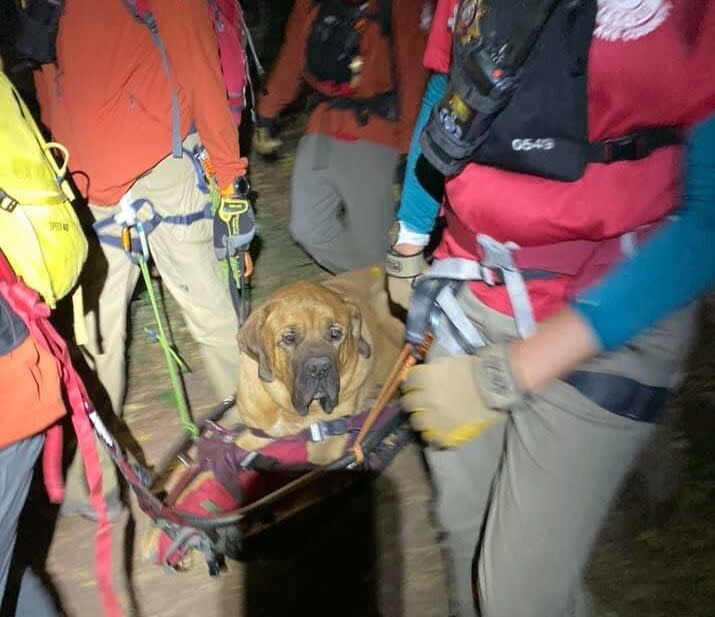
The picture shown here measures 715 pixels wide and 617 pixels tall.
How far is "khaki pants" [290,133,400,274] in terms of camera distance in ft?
14.4

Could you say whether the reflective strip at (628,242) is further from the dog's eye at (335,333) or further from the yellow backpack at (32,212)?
the dog's eye at (335,333)

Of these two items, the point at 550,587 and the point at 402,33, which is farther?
the point at 402,33

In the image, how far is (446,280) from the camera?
1.99m

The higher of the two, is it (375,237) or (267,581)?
(375,237)

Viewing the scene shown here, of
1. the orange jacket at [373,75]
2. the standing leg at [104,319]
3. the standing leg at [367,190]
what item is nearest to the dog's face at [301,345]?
the standing leg at [104,319]

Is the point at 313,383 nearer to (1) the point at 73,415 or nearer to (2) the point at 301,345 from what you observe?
(2) the point at 301,345

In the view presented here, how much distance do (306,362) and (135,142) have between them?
1336 millimetres

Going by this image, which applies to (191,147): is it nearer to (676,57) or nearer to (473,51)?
(473,51)

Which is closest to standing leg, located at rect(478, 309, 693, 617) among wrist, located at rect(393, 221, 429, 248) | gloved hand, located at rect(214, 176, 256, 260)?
wrist, located at rect(393, 221, 429, 248)

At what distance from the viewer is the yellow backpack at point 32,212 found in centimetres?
183

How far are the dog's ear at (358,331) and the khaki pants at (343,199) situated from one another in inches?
41.8

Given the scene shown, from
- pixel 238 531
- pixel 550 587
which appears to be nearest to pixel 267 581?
pixel 238 531

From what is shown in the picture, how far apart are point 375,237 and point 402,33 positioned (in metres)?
1.41

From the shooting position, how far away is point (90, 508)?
3.36m
